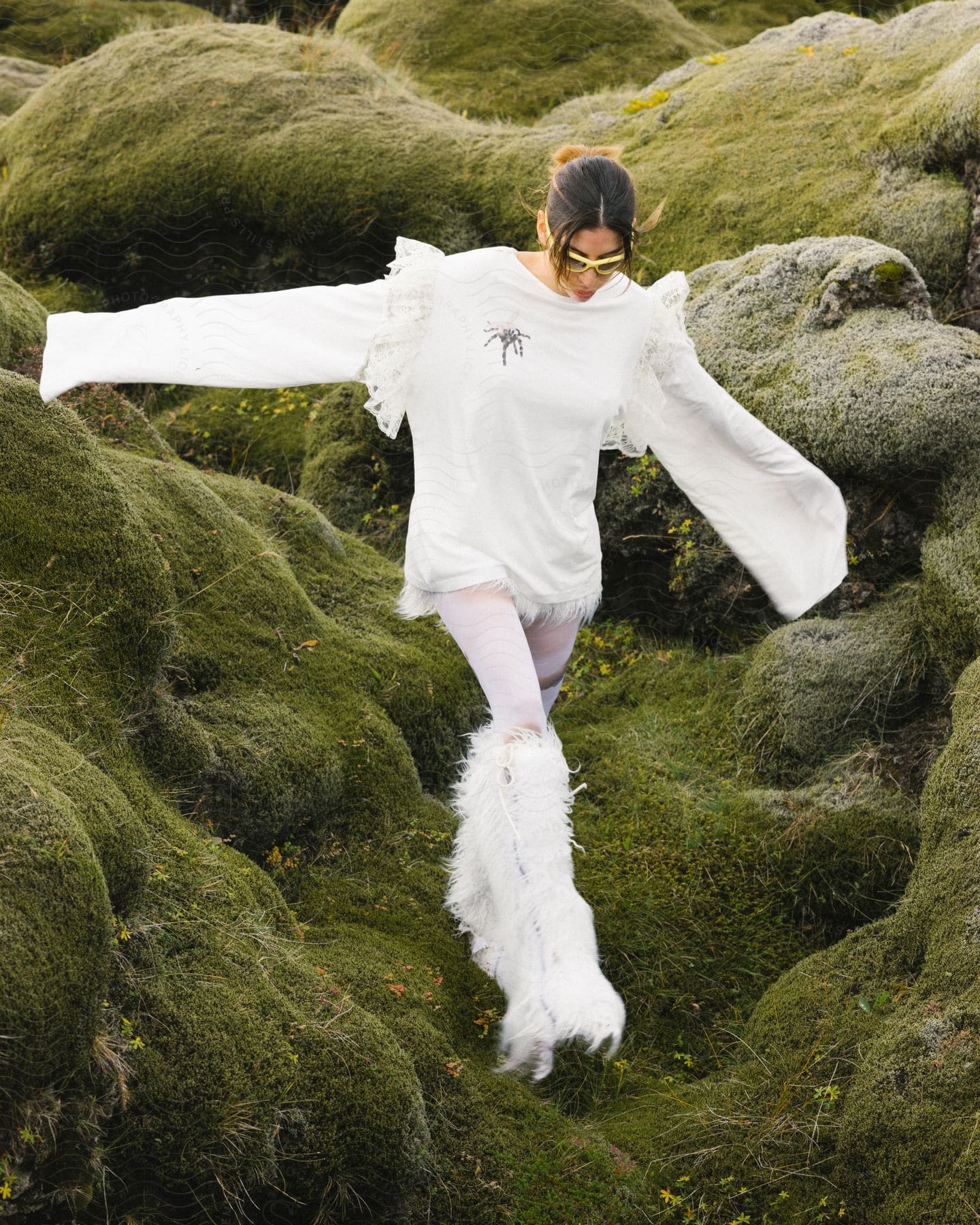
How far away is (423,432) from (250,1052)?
76.9 inches

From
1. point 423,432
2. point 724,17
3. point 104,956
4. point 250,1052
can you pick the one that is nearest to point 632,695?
point 423,432

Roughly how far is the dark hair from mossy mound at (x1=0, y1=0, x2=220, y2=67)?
469 inches

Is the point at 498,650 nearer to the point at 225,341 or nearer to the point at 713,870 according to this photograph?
the point at 225,341

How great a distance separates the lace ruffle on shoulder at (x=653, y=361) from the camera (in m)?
4.33

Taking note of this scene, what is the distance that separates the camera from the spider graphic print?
3.95 meters

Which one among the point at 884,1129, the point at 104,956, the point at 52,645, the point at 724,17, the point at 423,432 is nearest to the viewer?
the point at 104,956

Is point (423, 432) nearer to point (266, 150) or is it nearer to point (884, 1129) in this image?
point (884, 1129)

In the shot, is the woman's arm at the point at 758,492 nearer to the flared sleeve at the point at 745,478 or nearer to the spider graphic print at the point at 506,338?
the flared sleeve at the point at 745,478

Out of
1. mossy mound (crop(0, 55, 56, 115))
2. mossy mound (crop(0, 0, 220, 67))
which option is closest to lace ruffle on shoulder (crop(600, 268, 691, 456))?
mossy mound (crop(0, 55, 56, 115))

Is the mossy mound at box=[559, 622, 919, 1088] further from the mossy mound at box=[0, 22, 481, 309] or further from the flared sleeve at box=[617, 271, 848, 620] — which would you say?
the mossy mound at box=[0, 22, 481, 309]

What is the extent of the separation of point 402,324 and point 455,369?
0.72 ft

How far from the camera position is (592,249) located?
3.80 metres

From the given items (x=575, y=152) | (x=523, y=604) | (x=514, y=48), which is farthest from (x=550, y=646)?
(x=514, y=48)

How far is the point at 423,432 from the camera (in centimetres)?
409
